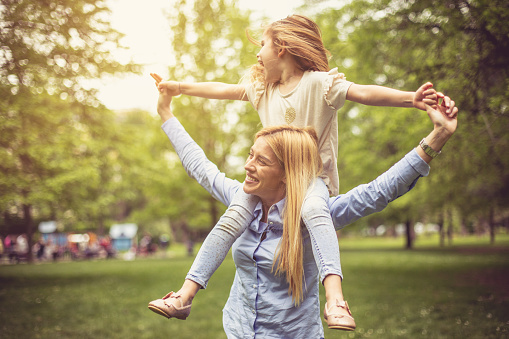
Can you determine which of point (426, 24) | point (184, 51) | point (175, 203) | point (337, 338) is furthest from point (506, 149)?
point (175, 203)

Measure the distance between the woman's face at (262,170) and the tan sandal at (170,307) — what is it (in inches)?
23.4

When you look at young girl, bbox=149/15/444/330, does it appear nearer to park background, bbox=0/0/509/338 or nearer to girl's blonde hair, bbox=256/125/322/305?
girl's blonde hair, bbox=256/125/322/305

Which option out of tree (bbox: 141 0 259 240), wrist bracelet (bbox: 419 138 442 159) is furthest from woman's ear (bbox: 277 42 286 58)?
tree (bbox: 141 0 259 240)

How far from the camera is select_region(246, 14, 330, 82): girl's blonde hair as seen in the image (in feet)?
8.13

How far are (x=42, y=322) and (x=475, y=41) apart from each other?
8069 millimetres

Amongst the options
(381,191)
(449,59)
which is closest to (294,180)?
(381,191)

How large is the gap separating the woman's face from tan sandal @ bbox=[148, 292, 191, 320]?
1.95ft

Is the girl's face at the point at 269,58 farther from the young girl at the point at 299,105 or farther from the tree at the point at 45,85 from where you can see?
the tree at the point at 45,85

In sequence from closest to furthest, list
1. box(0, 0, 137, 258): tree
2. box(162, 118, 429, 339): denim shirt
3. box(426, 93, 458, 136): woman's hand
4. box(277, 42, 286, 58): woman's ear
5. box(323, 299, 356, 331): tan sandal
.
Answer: box(323, 299, 356, 331): tan sandal
box(426, 93, 458, 136): woman's hand
box(162, 118, 429, 339): denim shirt
box(277, 42, 286, 58): woman's ear
box(0, 0, 137, 258): tree

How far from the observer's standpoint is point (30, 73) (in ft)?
28.7

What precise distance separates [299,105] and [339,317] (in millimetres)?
1109

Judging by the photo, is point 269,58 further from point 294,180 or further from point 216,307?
point 216,307

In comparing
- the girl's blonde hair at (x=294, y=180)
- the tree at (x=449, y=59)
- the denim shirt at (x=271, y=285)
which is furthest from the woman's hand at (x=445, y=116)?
the tree at (x=449, y=59)

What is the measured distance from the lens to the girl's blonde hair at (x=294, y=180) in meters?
2.18
